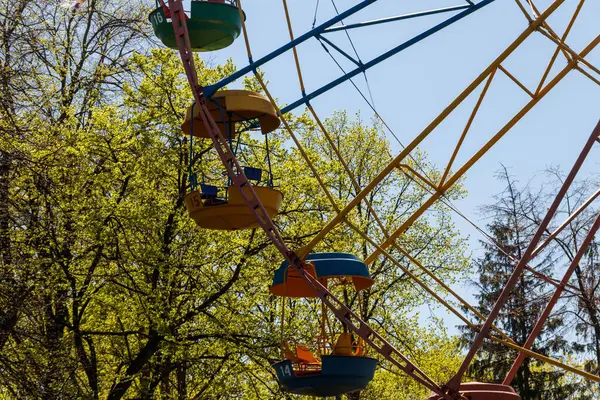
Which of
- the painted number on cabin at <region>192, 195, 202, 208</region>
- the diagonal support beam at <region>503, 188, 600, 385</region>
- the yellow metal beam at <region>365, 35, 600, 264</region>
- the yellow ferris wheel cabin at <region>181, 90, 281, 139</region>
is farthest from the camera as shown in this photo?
the yellow ferris wheel cabin at <region>181, 90, 281, 139</region>

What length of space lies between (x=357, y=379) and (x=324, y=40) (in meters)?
3.93

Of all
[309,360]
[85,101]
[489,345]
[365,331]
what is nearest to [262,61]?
[365,331]

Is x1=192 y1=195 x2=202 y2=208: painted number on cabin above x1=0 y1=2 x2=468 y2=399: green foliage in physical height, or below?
below

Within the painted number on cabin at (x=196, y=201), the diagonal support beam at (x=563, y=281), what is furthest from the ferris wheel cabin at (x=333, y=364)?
the diagonal support beam at (x=563, y=281)

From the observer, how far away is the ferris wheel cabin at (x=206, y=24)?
1182 cm

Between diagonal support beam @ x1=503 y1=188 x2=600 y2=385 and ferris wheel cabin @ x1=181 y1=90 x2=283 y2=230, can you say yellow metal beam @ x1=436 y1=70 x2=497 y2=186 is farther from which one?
ferris wheel cabin @ x1=181 y1=90 x2=283 y2=230

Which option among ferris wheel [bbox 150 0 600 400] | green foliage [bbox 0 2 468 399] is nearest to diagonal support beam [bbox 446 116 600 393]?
ferris wheel [bbox 150 0 600 400]

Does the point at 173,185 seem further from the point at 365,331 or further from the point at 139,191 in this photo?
the point at 365,331

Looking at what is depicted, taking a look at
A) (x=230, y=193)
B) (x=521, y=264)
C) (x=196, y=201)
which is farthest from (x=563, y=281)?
(x=196, y=201)

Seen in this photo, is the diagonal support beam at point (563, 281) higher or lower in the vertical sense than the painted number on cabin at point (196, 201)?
lower

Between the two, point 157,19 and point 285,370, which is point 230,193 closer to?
point 285,370

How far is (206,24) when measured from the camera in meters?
11.8

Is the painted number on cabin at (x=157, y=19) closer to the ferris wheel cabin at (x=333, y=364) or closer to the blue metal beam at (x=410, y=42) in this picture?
the blue metal beam at (x=410, y=42)

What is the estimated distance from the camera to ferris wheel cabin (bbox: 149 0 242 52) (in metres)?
11.8
